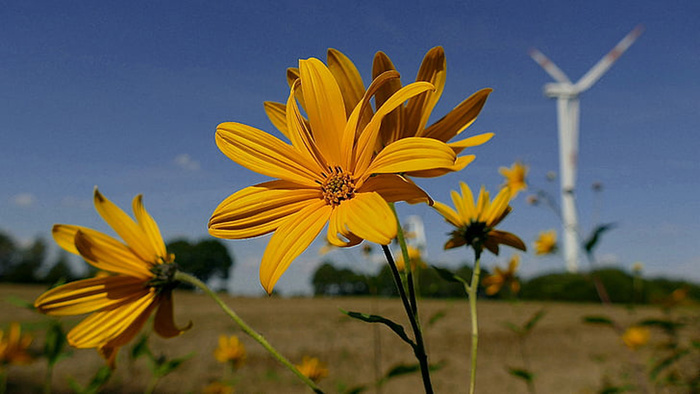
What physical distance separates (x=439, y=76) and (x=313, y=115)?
0.19m

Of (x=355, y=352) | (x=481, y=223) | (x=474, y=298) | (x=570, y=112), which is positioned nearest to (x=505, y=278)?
(x=481, y=223)

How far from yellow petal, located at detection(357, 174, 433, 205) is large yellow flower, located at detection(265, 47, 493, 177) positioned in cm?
13

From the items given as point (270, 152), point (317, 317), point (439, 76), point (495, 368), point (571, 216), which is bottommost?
point (495, 368)

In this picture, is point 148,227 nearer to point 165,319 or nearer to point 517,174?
point 165,319

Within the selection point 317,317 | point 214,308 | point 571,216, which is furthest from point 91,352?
point 571,216

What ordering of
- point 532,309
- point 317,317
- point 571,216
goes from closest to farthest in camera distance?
point 317,317 → point 532,309 → point 571,216

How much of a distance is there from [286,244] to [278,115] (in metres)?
0.22

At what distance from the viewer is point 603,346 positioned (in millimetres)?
7062

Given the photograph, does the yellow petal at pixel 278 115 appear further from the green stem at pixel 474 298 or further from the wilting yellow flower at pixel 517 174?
the wilting yellow flower at pixel 517 174

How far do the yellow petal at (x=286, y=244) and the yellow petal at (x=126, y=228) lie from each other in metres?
0.41

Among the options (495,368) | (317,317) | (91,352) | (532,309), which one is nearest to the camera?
(91,352)

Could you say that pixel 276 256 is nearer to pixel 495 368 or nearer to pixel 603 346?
pixel 495 368

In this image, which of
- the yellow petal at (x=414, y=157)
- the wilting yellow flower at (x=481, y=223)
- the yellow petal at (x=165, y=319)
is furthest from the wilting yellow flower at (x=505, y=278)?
the yellow petal at (x=414, y=157)

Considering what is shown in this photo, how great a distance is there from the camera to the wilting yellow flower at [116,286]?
75 centimetres
